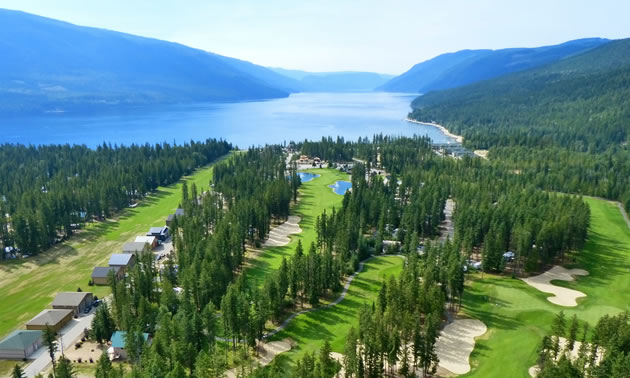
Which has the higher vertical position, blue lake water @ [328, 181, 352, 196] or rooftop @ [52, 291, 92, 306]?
blue lake water @ [328, 181, 352, 196]

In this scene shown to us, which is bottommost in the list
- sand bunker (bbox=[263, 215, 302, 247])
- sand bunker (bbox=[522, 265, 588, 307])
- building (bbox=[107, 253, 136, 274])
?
sand bunker (bbox=[522, 265, 588, 307])

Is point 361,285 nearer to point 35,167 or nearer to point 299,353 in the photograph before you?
point 299,353

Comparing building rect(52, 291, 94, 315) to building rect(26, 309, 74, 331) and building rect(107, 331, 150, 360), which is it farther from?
building rect(107, 331, 150, 360)

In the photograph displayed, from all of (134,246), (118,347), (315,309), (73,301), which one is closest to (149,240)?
(134,246)

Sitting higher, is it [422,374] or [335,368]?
[335,368]

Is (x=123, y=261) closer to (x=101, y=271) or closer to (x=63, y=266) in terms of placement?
(x=101, y=271)

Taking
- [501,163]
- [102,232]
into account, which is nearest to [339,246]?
[102,232]

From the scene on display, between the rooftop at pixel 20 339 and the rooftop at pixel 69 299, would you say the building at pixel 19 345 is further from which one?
the rooftop at pixel 69 299

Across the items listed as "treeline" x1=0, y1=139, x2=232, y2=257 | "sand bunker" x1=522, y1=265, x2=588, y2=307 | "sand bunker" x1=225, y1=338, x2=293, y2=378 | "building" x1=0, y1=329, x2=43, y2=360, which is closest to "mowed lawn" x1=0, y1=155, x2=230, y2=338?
"treeline" x1=0, y1=139, x2=232, y2=257
